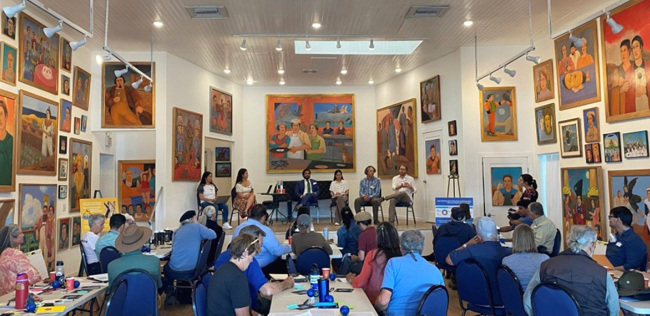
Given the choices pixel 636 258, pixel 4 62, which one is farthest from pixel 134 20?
pixel 636 258

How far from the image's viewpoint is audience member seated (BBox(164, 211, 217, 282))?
244 inches

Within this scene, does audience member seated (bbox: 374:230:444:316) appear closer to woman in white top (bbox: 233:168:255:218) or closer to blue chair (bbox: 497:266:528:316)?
blue chair (bbox: 497:266:528:316)

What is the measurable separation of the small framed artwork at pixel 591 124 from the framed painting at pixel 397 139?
457 cm

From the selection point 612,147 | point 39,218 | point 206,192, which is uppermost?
point 612,147

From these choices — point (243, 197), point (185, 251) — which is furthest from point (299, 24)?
point (185, 251)

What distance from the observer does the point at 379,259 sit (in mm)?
4012

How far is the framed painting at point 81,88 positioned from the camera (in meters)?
9.36

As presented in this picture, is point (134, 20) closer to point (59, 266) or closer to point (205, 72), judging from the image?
point (205, 72)

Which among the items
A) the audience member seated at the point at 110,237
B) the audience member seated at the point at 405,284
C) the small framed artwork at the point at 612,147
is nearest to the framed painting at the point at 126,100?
the audience member seated at the point at 110,237

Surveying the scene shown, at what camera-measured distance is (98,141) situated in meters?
10.6

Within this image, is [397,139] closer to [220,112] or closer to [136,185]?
[220,112]

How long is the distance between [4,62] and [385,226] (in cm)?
630

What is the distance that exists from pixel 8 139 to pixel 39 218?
5.12ft

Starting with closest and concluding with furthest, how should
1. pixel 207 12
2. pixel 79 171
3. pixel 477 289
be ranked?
pixel 477 289 → pixel 207 12 → pixel 79 171
